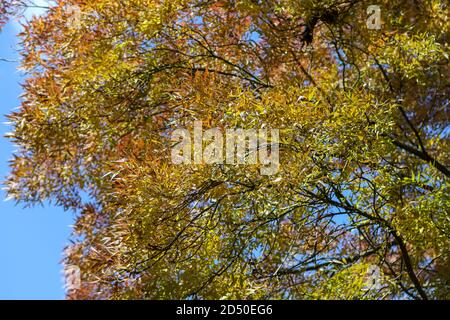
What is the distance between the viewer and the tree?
13.8 ft

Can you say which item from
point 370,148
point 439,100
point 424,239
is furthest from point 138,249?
point 439,100

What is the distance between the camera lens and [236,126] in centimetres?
422

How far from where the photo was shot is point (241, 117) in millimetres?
4188

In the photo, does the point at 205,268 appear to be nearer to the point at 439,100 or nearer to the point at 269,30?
the point at 269,30

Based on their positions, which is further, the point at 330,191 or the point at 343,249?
the point at 343,249

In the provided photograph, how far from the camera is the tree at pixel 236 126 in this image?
165 inches

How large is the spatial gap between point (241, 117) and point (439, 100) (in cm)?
355
